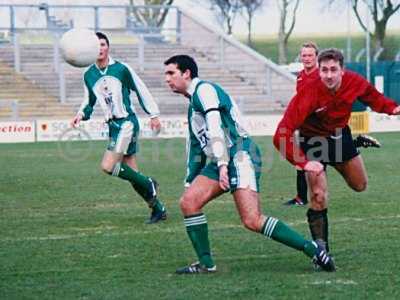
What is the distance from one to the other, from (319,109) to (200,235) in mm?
1348

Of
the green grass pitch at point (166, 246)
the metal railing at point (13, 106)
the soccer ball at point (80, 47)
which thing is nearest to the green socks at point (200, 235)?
the green grass pitch at point (166, 246)

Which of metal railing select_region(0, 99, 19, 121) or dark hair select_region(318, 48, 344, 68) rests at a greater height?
dark hair select_region(318, 48, 344, 68)

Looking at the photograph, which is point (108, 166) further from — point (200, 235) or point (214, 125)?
point (214, 125)

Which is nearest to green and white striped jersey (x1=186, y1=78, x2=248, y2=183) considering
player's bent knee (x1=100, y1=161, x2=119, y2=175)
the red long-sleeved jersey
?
the red long-sleeved jersey

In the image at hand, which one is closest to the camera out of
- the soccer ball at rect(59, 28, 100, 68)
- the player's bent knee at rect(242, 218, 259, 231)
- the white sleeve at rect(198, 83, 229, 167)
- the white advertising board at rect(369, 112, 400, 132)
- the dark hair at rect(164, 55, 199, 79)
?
the white sleeve at rect(198, 83, 229, 167)

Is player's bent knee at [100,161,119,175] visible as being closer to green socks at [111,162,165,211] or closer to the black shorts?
green socks at [111,162,165,211]

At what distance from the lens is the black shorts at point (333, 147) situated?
842 cm

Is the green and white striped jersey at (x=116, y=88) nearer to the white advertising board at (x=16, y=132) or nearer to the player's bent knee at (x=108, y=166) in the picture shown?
the player's bent knee at (x=108, y=166)

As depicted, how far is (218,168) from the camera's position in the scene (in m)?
7.64

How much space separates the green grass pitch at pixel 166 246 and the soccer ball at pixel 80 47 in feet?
5.74

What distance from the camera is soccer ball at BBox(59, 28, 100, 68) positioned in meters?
12.2

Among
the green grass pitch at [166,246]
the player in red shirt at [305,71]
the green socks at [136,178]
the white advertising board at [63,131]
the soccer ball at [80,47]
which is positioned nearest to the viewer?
the green grass pitch at [166,246]

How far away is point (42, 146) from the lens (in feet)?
80.9

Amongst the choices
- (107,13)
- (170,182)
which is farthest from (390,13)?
(170,182)
